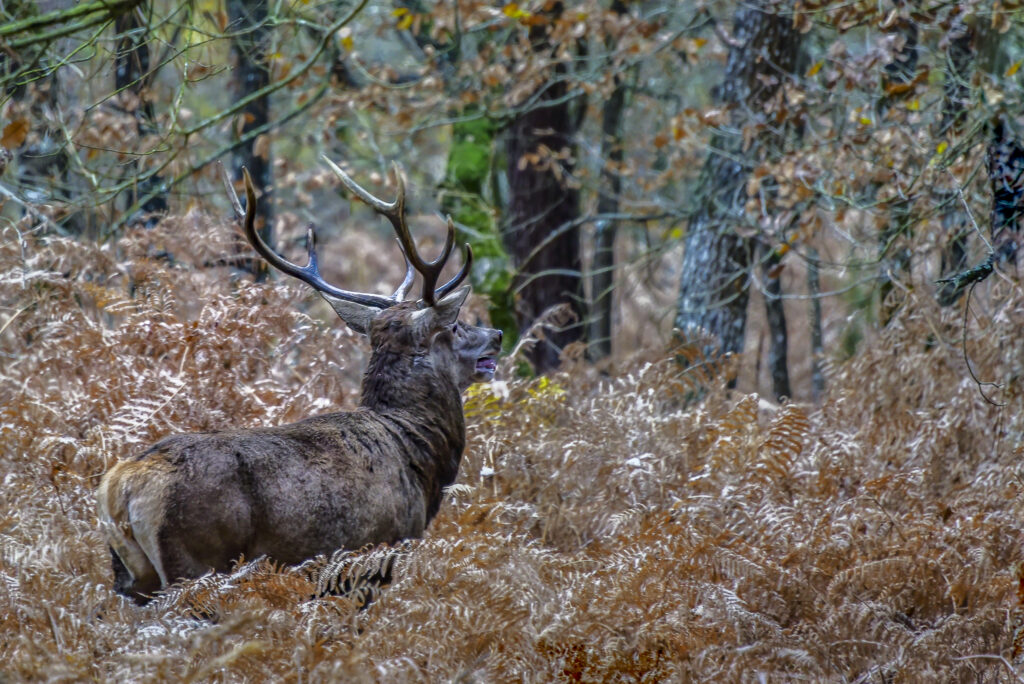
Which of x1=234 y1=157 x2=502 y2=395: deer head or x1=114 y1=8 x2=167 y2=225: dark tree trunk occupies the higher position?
x1=114 y1=8 x2=167 y2=225: dark tree trunk

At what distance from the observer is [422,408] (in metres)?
6.20

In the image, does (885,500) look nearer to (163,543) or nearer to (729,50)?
(163,543)

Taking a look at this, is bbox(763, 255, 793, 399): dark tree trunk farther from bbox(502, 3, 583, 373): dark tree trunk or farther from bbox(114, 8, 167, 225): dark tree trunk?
bbox(114, 8, 167, 225): dark tree trunk

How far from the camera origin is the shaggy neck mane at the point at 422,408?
19.9 feet

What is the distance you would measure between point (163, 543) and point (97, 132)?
6.54m

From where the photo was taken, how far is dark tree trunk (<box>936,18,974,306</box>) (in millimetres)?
7927

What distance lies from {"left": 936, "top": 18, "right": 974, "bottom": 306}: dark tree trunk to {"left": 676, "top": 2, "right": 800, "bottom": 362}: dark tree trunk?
1.53 metres

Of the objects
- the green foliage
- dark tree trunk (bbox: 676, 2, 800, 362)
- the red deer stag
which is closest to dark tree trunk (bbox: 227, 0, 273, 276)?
the green foliage

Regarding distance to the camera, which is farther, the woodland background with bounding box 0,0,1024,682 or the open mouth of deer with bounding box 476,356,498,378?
the open mouth of deer with bounding box 476,356,498,378

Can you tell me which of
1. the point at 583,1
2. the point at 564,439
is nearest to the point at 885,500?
the point at 564,439

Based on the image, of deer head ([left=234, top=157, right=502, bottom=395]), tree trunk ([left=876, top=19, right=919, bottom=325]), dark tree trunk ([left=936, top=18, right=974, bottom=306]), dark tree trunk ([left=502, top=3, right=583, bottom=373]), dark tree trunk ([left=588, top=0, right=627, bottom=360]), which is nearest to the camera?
deer head ([left=234, top=157, right=502, bottom=395])

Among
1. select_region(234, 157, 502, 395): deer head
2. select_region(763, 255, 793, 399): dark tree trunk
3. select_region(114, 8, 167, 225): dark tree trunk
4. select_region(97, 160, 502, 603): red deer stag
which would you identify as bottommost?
select_region(763, 255, 793, 399): dark tree trunk

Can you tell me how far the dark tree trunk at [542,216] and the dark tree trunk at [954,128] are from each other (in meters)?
4.10

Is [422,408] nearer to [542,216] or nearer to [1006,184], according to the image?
[1006,184]
